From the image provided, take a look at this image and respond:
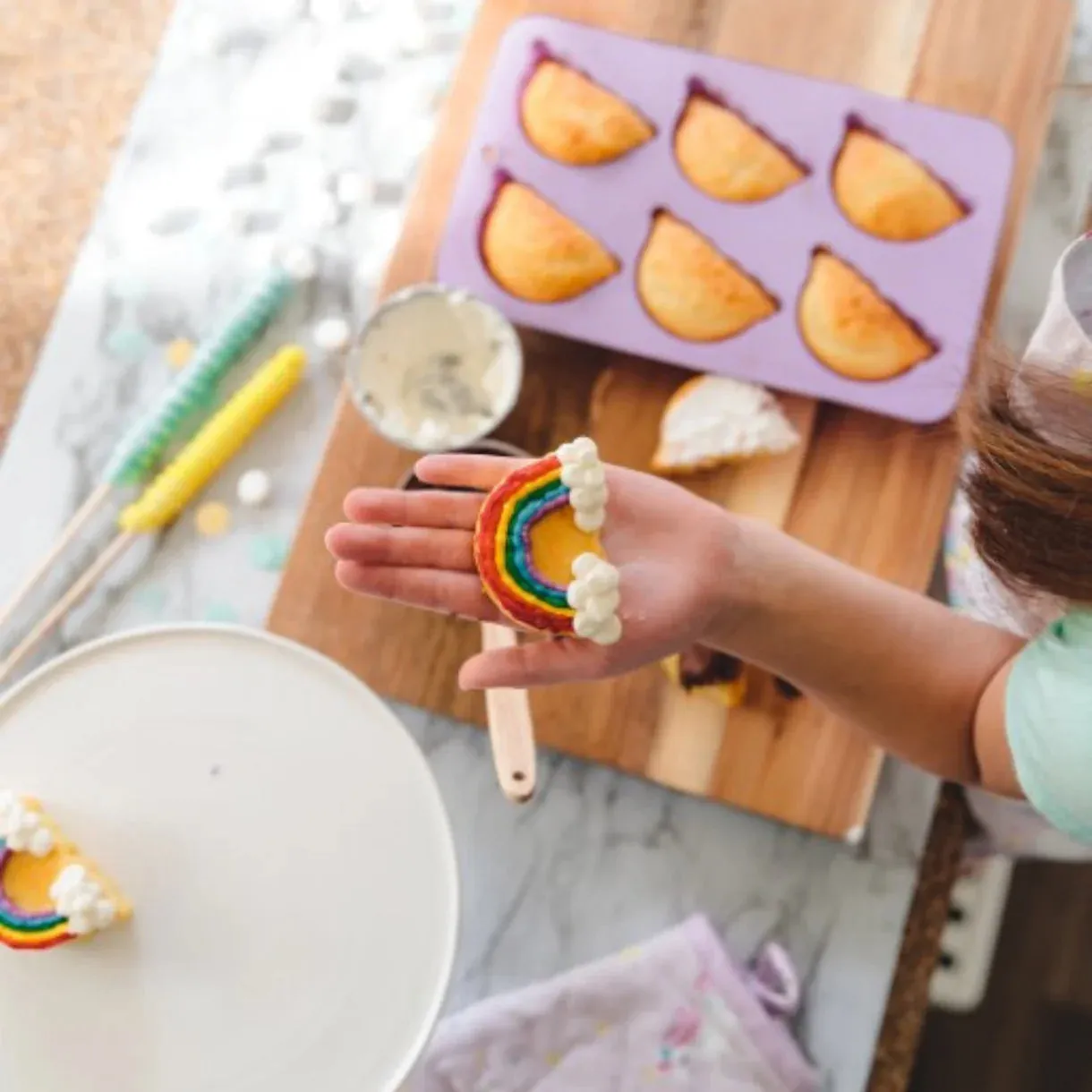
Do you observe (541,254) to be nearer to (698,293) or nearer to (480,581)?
(698,293)

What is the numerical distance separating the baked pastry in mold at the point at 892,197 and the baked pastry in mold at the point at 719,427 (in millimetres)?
134

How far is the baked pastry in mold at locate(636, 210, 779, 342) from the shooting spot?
0.75m

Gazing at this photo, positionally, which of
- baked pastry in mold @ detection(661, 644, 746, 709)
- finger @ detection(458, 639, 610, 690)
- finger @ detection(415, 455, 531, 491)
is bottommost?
baked pastry in mold @ detection(661, 644, 746, 709)

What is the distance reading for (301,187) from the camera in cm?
88

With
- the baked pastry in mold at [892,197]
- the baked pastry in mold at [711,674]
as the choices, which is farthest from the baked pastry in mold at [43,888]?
the baked pastry in mold at [892,197]

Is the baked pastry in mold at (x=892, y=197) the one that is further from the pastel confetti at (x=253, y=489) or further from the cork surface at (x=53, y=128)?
the cork surface at (x=53, y=128)

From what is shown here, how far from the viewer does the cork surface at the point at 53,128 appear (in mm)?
888

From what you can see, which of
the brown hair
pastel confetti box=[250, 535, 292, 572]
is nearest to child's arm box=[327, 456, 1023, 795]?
the brown hair

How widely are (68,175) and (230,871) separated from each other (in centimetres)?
57

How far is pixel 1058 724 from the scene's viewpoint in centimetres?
57

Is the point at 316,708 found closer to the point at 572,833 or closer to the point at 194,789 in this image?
the point at 194,789

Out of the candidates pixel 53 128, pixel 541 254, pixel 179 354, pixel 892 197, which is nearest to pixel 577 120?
pixel 541 254

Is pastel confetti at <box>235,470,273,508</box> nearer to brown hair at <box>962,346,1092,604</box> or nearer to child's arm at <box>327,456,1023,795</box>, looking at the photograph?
child's arm at <box>327,456,1023,795</box>

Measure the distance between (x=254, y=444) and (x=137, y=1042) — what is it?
39cm
